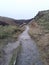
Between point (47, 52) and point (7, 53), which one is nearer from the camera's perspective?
point (47, 52)

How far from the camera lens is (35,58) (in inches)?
607

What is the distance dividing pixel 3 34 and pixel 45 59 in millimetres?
11724

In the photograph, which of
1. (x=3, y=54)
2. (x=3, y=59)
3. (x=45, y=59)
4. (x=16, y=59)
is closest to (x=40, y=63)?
(x=45, y=59)

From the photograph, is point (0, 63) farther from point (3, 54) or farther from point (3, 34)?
point (3, 34)

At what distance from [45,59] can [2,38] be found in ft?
34.2

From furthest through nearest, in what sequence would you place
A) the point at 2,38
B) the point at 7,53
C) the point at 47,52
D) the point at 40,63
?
the point at 2,38
the point at 7,53
the point at 47,52
the point at 40,63

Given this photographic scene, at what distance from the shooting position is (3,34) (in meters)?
25.9

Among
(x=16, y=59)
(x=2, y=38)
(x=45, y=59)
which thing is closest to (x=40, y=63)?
(x=45, y=59)

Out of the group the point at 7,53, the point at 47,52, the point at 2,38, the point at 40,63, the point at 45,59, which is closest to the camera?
the point at 40,63

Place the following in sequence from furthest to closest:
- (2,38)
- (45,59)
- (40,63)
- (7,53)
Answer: (2,38), (7,53), (45,59), (40,63)

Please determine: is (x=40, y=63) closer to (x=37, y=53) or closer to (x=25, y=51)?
(x=37, y=53)

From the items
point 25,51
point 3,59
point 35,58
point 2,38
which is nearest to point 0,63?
point 3,59

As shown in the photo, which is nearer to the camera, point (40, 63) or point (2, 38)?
point (40, 63)

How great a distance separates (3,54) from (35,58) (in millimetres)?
3198
